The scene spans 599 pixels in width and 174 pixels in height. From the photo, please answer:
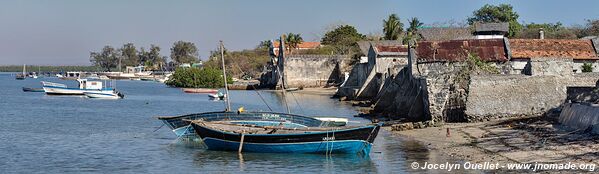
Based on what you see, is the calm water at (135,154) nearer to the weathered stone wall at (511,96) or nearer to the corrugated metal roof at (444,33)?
the weathered stone wall at (511,96)

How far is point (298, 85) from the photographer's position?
92375mm

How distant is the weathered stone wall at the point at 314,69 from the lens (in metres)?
92.2

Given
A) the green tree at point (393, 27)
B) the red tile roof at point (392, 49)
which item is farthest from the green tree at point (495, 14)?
the red tile roof at point (392, 49)

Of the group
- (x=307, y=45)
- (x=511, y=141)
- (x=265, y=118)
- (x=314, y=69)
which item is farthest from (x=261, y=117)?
(x=307, y=45)

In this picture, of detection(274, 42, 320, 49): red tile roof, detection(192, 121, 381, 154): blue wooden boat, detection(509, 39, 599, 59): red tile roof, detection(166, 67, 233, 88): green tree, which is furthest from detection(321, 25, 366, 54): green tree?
detection(192, 121, 381, 154): blue wooden boat

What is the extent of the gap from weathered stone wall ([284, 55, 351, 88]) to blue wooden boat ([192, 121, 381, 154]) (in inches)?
2430

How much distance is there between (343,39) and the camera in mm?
111938

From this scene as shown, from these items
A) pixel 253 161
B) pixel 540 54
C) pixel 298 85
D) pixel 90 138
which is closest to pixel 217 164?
pixel 253 161

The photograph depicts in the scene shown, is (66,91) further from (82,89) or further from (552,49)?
(552,49)

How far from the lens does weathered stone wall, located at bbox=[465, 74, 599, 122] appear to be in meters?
36.0

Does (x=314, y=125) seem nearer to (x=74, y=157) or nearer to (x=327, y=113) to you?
(x=74, y=157)

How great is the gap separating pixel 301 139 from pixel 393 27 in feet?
233

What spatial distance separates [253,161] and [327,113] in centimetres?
2291

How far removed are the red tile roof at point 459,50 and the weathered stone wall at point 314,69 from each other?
40390 mm
